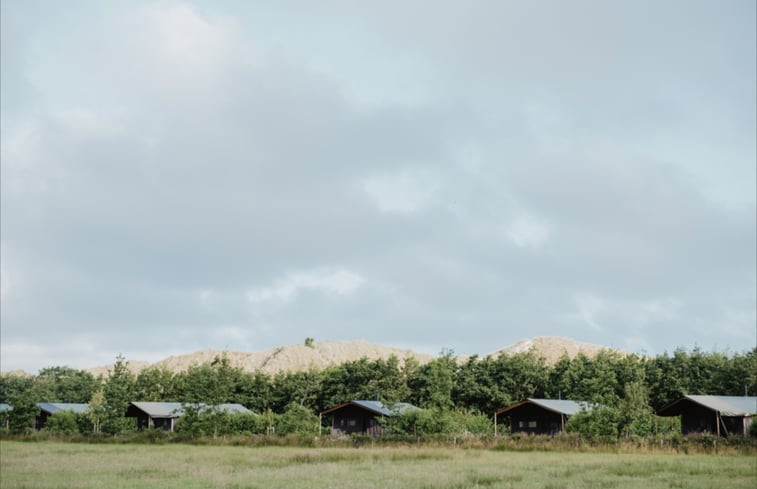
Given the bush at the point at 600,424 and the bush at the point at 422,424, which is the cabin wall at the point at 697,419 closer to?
the bush at the point at 600,424

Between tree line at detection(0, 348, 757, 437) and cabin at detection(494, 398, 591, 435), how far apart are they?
3.08 meters

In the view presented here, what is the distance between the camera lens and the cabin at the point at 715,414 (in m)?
58.3

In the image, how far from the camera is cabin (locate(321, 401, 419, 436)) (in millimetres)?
73312

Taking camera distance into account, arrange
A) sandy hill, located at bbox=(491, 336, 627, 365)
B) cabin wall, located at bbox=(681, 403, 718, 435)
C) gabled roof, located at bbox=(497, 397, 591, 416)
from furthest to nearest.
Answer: sandy hill, located at bbox=(491, 336, 627, 365) < gabled roof, located at bbox=(497, 397, 591, 416) < cabin wall, located at bbox=(681, 403, 718, 435)

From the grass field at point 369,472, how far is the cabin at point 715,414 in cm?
2303

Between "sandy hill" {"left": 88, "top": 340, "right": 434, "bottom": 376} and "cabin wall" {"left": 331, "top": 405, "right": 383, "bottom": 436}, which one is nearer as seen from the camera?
"cabin wall" {"left": 331, "top": 405, "right": 383, "bottom": 436}

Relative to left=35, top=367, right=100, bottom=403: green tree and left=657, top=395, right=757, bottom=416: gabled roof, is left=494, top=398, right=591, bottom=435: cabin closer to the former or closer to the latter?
left=657, top=395, right=757, bottom=416: gabled roof

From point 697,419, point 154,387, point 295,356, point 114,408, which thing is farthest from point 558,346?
point 114,408

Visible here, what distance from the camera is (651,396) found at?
278 ft

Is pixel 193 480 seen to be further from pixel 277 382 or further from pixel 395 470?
pixel 277 382

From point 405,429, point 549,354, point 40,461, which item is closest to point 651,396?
point 405,429

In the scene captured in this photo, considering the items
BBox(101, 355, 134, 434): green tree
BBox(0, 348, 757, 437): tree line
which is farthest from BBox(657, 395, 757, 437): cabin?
BBox(101, 355, 134, 434): green tree

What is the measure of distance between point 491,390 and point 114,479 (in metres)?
64.6

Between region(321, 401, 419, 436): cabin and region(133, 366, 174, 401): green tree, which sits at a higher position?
region(133, 366, 174, 401): green tree
